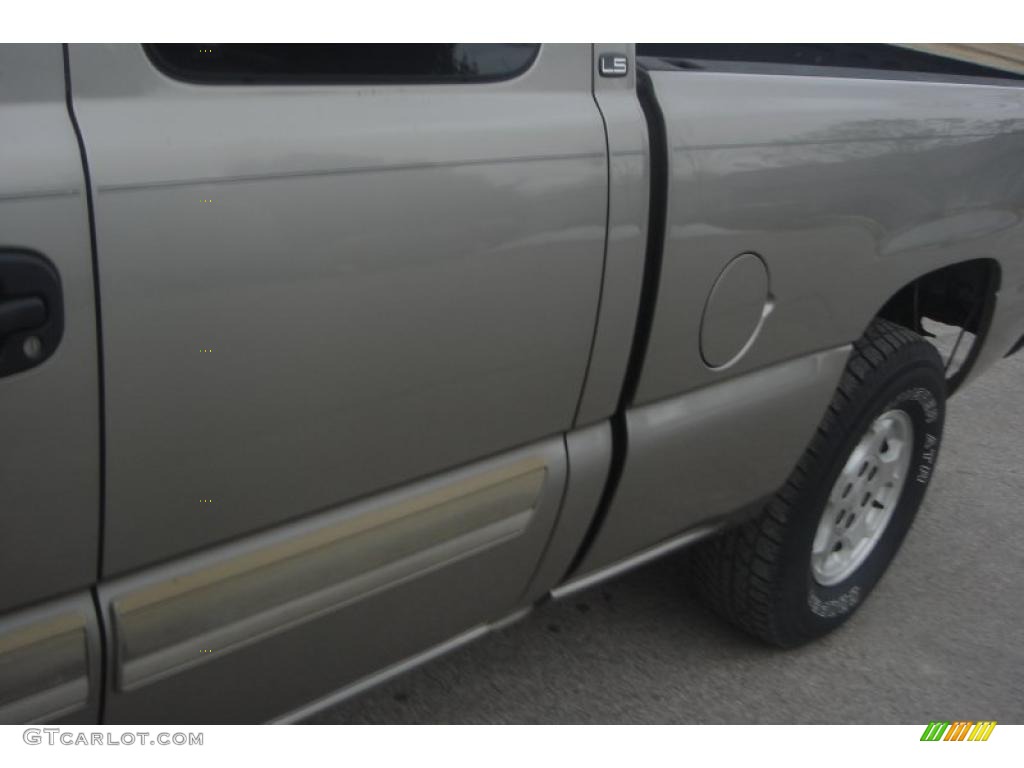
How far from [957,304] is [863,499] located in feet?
2.08

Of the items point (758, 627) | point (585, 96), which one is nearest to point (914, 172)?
point (585, 96)

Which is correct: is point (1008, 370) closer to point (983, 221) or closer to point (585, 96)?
point (983, 221)

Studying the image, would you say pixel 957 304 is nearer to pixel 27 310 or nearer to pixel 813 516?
pixel 813 516

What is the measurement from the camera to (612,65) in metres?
1.94

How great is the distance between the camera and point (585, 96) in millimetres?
1908

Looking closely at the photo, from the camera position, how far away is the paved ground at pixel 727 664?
282 cm

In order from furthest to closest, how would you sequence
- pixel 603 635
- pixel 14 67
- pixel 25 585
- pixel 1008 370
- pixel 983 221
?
pixel 1008 370
pixel 603 635
pixel 983 221
pixel 25 585
pixel 14 67

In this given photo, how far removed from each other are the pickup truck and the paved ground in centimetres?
52

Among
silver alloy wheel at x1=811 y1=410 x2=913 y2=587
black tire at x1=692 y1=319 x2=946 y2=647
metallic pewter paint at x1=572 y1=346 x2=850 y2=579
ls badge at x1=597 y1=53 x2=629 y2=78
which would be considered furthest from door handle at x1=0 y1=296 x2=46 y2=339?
silver alloy wheel at x1=811 y1=410 x2=913 y2=587

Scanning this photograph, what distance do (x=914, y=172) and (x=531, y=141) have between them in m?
1.07

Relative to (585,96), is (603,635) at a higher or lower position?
lower

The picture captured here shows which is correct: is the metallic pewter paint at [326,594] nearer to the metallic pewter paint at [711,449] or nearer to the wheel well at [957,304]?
the metallic pewter paint at [711,449]

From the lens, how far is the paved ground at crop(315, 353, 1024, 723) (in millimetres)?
2816

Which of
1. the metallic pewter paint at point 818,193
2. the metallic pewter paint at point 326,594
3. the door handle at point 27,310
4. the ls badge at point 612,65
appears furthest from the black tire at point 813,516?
the door handle at point 27,310
